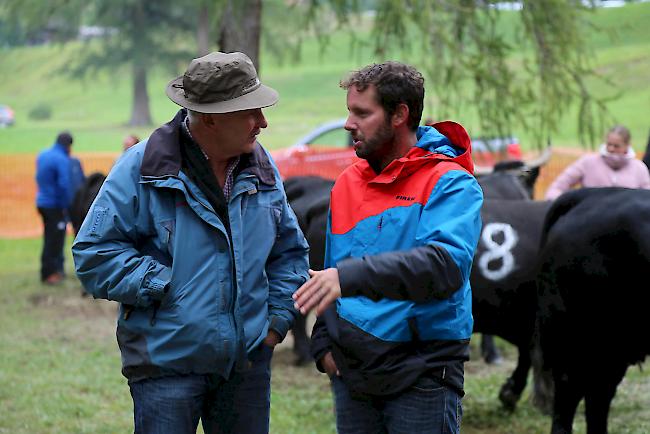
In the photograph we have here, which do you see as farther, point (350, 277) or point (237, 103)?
point (237, 103)

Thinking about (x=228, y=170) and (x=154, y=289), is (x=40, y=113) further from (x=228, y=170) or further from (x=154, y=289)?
(x=154, y=289)

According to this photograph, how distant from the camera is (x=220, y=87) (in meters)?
3.48

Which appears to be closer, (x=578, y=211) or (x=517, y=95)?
(x=578, y=211)

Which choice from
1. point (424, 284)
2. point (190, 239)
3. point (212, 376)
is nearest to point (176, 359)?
point (212, 376)

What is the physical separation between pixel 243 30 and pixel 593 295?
7335 mm

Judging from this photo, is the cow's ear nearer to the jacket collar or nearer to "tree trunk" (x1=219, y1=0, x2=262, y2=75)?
the jacket collar

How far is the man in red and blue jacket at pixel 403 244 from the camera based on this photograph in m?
3.29

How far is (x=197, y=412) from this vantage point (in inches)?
141

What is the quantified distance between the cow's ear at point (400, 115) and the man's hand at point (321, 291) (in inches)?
25.2

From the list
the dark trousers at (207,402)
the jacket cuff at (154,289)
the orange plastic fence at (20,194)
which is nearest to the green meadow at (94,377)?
the jacket cuff at (154,289)

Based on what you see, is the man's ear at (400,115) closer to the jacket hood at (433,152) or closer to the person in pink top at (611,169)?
the jacket hood at (433,152)

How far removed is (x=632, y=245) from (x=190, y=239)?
2.97 meters

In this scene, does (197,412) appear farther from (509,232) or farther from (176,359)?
(509,232)

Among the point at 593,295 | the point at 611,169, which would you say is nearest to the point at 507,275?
the point at 593,295
